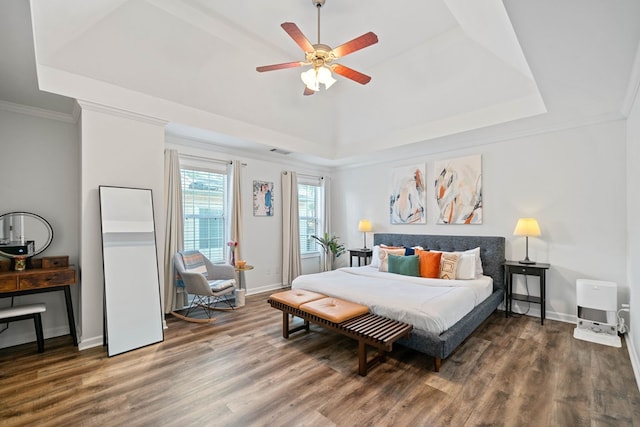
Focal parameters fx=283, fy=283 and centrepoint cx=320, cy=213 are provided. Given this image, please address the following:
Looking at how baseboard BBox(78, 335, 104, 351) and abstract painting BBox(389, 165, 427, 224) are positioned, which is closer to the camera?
baseboard BBox(78, 335, 104, 351)

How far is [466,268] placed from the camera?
397 cm

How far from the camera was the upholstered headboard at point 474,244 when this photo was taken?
4.16 metres

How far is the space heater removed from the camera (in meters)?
3.21

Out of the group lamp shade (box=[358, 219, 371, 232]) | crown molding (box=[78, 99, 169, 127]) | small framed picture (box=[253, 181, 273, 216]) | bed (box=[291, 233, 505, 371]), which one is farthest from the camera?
lamp shade (box=[358, 219, 371, 232])

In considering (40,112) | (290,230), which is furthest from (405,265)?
(40,112)

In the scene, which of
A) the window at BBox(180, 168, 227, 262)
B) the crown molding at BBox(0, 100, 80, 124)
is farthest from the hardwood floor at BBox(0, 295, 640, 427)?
the crown molding at BBox(0, 100, 80, 124)

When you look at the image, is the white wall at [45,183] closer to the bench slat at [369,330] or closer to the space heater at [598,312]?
the bench slat at [369,330]

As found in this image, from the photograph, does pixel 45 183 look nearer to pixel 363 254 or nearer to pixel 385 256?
pixel 385 256

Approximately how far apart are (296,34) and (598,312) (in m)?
4.81

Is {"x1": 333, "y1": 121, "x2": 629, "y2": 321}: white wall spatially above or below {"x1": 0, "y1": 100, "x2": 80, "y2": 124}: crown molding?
below

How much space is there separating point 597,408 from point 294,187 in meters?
5.07

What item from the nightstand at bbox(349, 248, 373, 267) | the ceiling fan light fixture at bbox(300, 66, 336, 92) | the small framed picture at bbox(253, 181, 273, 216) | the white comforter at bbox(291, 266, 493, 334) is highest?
the ceiling fan light fixture at bbox(300, 66, 336, 92)

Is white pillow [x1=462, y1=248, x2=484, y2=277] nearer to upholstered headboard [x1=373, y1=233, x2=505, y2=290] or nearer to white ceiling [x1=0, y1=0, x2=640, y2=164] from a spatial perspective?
upholstered headboard [x1=373, y1=233, x2=505, y2=290]

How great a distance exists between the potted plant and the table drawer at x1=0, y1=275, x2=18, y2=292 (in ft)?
15.0
